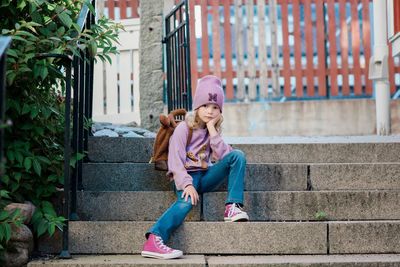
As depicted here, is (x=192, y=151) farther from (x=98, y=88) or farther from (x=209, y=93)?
(x=98, y=88)

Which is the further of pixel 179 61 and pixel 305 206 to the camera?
pixel 179 61

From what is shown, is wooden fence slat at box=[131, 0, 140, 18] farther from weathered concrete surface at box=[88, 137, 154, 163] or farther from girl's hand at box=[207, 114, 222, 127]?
girl's hand at box=[207, 114, 222, 127]

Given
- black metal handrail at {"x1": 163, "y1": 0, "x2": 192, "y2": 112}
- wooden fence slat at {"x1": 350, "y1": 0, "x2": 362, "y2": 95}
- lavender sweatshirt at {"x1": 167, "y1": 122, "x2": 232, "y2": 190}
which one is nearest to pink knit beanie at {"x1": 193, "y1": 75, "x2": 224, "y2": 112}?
lavender sweatshirt at {"x1": 167, "y1": 122, "x2": 232, "y2": 190}

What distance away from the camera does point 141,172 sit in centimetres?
491

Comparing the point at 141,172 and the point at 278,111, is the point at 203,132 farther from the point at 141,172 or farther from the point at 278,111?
the point at 278,111

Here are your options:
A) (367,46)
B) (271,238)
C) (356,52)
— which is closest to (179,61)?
(271,238)

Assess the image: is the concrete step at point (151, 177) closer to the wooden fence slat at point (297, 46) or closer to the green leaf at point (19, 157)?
the green leaf at point (19, 157)

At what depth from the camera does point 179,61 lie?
21.6ft

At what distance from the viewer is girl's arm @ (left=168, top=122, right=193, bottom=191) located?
14.5ft

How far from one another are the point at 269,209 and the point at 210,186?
0.37 meters

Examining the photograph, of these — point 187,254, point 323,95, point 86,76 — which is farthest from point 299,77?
point 187,254

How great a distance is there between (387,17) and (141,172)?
428 centimetres

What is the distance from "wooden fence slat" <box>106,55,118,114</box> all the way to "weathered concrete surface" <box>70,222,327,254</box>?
160 inches

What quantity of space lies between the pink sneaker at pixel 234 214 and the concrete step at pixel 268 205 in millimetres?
188
